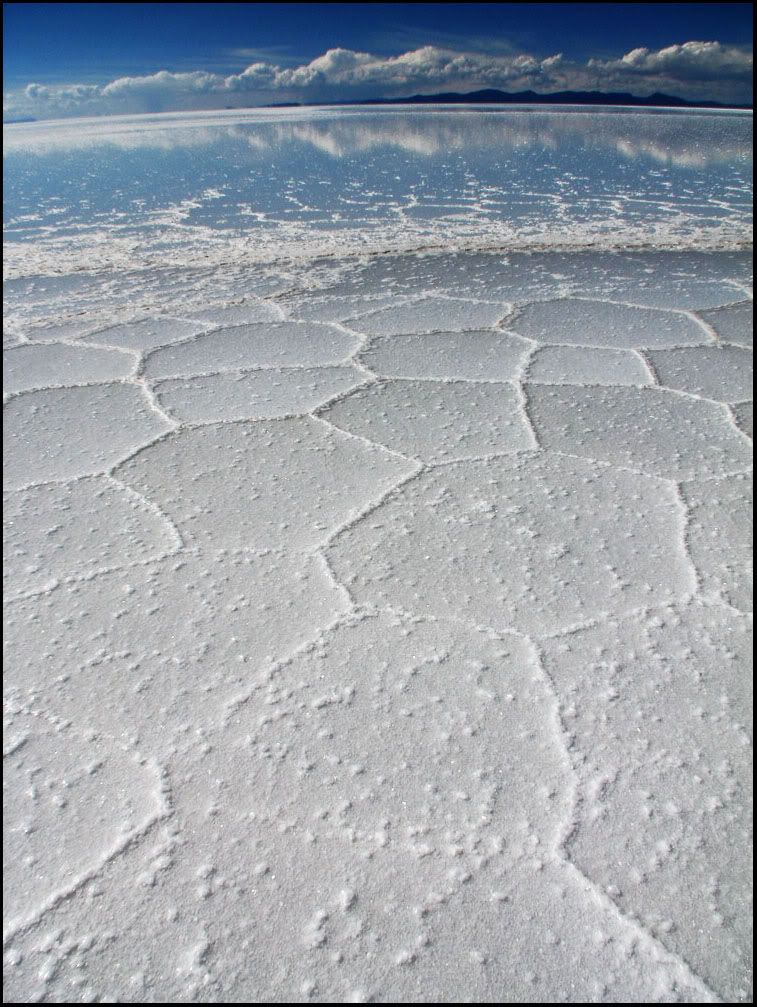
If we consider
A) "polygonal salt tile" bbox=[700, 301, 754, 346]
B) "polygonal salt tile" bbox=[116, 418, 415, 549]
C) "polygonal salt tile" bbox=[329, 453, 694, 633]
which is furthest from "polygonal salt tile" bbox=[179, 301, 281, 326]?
"polygonal salt tile" bbox=[700, 301, 754, 346]

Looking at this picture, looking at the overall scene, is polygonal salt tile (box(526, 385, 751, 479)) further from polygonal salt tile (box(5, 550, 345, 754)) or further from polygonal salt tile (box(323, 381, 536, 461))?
polygonal salt tile (box(5, 550, 345, 754))

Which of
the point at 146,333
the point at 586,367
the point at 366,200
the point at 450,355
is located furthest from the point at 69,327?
the point at 366,200

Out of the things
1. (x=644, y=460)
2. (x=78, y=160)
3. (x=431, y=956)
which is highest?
(x=78, y=160)

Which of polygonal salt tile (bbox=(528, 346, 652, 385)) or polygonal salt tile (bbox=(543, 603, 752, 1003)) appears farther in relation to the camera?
polygonal salt tile (bbox=(528, 346, 652, 385))

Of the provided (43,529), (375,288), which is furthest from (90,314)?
(43,529)

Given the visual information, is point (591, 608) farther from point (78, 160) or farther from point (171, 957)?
point (78, 160)

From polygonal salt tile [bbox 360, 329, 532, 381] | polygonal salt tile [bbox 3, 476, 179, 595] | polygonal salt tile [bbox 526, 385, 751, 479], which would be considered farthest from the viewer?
polygonal salt tile [bbox 360, 329, 532, 381]

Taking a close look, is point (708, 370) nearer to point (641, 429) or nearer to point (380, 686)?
point (641, 429)
